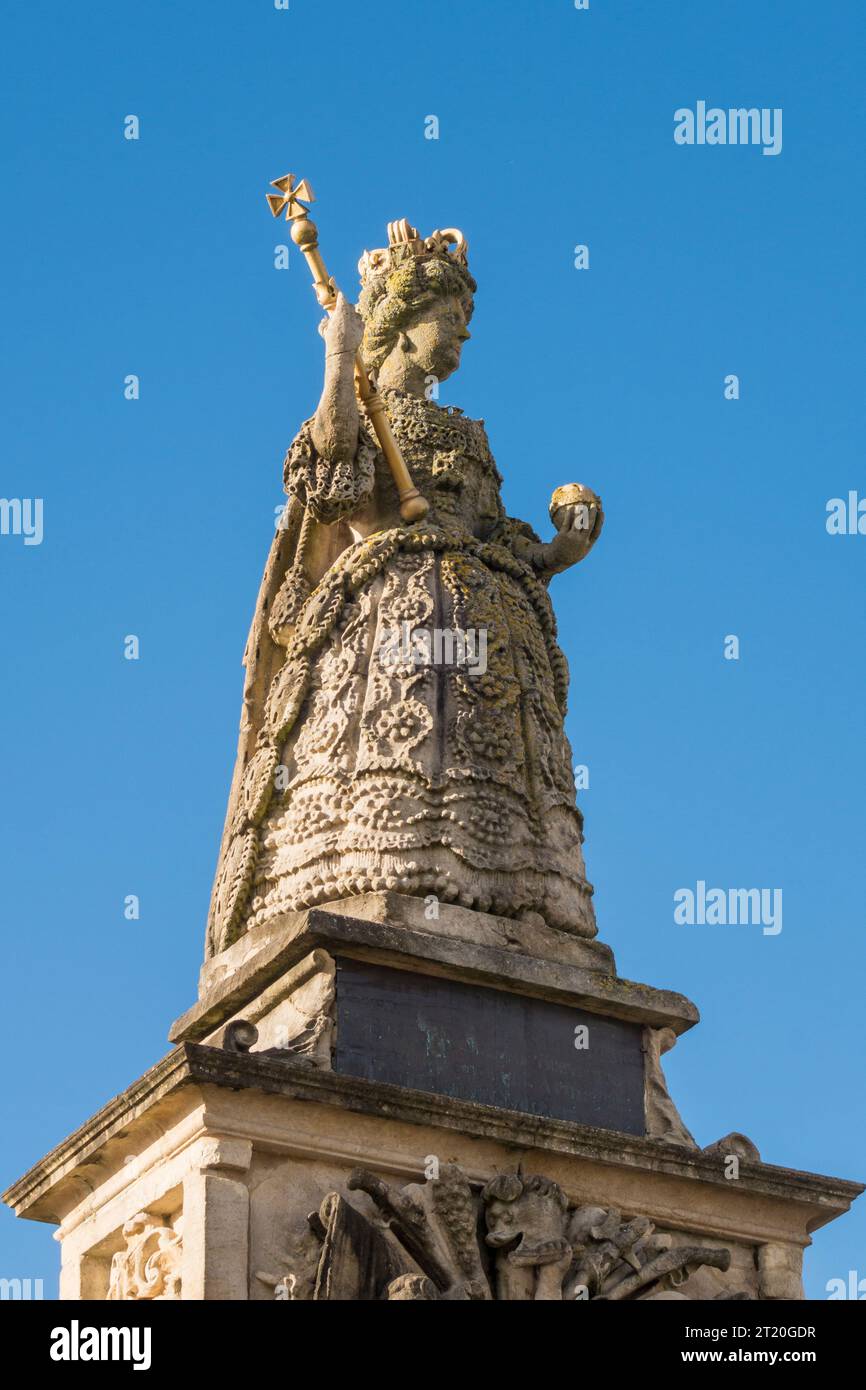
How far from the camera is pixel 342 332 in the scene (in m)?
14.1

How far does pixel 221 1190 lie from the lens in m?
11.6

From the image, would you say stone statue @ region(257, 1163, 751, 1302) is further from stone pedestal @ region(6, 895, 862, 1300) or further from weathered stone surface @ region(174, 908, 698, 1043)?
weathered stone surface @ region(174, 908, 698, 1043)

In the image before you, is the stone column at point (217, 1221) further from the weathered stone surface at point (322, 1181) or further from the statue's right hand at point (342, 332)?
the statue's right hand at point (342, 332)

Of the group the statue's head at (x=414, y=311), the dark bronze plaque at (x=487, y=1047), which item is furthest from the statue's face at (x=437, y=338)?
the dark bronze plaque at (x=487, y=1047)

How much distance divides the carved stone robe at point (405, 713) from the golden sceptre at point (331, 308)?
0.10m

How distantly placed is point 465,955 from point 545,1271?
1624 mm

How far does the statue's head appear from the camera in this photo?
605 inches

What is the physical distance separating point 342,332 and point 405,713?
84.7 inches

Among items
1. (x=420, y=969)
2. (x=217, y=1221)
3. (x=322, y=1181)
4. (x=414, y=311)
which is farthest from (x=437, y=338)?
(x=217, y=1221)

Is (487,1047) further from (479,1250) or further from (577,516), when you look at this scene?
(577,516)

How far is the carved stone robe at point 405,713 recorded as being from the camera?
13.4 m
